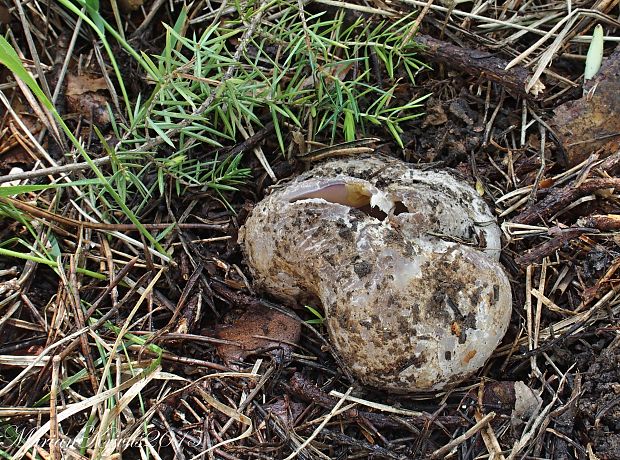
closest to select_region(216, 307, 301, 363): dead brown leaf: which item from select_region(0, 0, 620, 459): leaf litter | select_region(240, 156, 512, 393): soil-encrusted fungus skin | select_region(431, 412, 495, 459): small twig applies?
select_region(0, 0, 620, 459): leaf litter

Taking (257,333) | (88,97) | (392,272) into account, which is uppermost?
(88,97)

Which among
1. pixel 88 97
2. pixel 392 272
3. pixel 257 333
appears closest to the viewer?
pixel 392 272

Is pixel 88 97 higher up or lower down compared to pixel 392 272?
higher up

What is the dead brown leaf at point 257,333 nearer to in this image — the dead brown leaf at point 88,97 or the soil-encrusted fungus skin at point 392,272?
the soil-encrusted fungus skin at point 392,272

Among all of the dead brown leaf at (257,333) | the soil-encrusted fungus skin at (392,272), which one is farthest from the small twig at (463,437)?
the dead brown leaf at (257,333)

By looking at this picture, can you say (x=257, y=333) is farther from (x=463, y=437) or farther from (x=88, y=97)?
(x=88, y=97)

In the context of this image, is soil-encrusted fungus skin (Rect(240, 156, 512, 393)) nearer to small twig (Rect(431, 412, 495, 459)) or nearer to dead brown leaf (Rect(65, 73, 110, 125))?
small twig (Rect(431, 412, 495, 459))

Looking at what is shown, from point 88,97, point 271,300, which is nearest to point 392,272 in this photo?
point 271,300

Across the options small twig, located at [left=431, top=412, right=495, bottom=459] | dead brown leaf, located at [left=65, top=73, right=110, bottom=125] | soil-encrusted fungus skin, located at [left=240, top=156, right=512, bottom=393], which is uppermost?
dead brown leaf, located at [left=65, top=73, right=110, bottom=125]

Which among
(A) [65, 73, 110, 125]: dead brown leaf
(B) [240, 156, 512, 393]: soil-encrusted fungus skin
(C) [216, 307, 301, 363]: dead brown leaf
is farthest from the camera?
(A) [65, 73, 110, 125]: dead brown leaf
